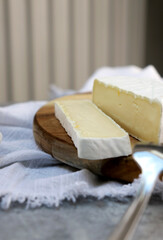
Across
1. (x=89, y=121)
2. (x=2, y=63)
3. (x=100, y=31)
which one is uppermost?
(x=89, y=121)

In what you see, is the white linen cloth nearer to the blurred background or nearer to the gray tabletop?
→ the gray tabletop

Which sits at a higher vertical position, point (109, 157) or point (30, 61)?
point (109, 157)

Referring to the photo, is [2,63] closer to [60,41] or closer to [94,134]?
[60,41]

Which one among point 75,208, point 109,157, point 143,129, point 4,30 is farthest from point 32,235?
point 4,30

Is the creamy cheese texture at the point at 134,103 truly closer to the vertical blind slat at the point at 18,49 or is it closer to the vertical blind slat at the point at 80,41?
the vertical blind slat at the point at 18,49

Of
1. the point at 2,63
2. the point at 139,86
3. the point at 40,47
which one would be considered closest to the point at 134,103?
the point at 139,86

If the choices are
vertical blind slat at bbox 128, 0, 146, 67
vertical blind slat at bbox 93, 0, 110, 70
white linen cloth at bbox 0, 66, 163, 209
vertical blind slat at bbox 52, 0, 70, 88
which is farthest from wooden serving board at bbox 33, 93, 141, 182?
vertical blind slat at bbox 128, 0, 146, 67

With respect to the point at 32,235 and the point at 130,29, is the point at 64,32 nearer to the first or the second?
the point at 130,29
